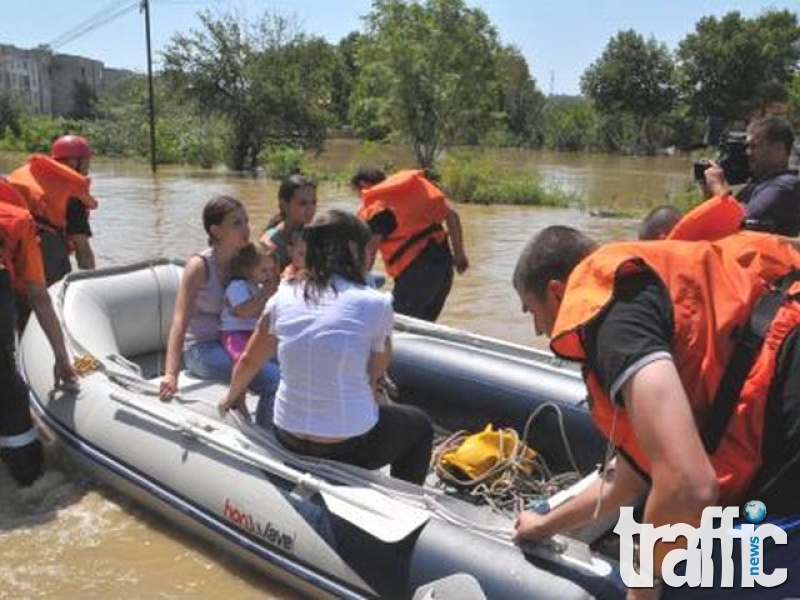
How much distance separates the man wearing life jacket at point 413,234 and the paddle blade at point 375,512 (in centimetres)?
185

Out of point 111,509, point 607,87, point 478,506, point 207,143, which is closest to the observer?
point 478,506

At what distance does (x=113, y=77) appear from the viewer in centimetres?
6362

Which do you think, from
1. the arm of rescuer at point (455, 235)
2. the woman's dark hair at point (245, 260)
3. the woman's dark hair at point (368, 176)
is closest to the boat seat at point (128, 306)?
the woman's dark hair at point (245, 260)

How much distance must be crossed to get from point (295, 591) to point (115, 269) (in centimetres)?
226

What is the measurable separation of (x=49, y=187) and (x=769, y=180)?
132 inches

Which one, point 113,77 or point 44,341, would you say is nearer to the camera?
point 44,341

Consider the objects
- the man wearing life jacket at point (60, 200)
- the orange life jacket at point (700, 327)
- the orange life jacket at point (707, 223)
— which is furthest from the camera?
the man wearing life jacket at point (60, 200)

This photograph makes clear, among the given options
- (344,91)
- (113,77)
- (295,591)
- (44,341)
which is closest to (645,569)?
(295,591)

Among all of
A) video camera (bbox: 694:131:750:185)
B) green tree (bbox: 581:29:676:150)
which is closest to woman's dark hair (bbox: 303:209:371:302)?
video camera (bbox: 694:131:750:185)

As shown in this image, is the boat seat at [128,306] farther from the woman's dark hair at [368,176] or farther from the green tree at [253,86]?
the green tree at [253,86]

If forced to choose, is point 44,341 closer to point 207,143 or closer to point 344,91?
point 207,143

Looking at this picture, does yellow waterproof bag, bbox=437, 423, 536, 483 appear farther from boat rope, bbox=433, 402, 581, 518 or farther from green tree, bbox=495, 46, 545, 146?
green tree, bbox=495, 46, 545, 146

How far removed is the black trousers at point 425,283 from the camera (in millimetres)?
4355
